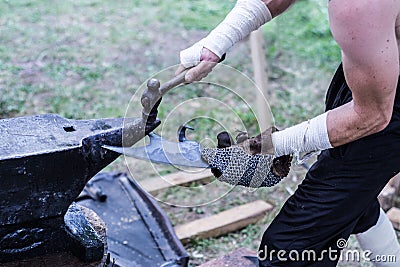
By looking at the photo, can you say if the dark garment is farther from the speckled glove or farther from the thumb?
the thumb

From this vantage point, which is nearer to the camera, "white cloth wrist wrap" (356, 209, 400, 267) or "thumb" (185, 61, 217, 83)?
"thumb" (185, 61, 217, 83)

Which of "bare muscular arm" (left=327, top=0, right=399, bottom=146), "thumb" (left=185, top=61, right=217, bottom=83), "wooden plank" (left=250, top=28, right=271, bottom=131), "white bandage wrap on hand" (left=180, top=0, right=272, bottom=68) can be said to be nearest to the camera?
"bare muscular arm" (left=327, top=0, right=399, bottom=146)

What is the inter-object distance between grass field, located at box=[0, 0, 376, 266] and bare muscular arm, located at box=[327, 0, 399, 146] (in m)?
1.67

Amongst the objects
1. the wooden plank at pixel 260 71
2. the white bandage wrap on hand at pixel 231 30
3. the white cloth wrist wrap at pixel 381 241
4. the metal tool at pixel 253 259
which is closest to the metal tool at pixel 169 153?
the white bandage wrap on hand at pixel 231 30

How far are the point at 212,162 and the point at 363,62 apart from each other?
2.11 feet

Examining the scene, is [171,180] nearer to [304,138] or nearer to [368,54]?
[304,138]

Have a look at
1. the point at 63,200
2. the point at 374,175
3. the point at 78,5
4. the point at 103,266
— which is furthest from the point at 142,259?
the point at 78,5

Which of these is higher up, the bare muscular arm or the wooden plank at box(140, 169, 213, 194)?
the bare muscular arm

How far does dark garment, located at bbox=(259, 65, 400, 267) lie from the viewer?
2.16m

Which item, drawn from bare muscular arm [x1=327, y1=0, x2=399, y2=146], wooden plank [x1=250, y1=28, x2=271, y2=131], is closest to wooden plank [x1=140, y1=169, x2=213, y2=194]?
wooden plank [x1=250, y1=28, x2=271, y2=131]

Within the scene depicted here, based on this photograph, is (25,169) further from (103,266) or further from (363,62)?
(363,62)

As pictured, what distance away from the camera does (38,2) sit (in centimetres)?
672

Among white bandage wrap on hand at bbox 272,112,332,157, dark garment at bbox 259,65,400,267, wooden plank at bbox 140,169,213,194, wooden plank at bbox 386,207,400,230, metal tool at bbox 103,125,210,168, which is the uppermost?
white bandage wrap on hand at bbox 272,112,332,157

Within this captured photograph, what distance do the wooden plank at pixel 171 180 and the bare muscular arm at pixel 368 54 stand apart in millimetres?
1924
